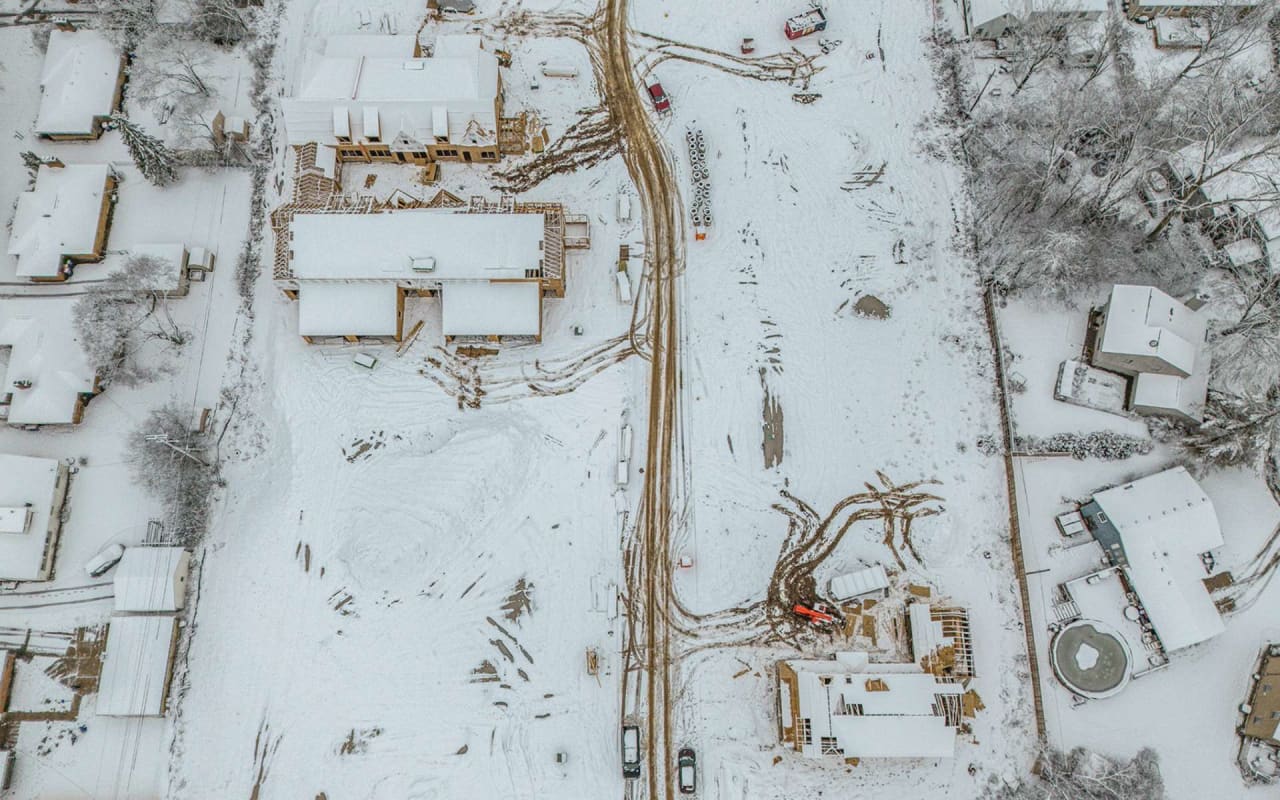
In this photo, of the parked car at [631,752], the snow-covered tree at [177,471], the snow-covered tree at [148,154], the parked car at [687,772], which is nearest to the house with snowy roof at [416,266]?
the snow-covered tree at [148,154]

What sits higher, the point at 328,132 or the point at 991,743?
the point at 328,132

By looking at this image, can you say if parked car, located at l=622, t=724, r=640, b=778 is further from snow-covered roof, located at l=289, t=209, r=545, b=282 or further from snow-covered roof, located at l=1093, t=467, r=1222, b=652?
snow-covered roof, located at l=1093, t=467, r=1222, b=652

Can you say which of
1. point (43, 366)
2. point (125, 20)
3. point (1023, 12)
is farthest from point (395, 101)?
point (1023, 12)

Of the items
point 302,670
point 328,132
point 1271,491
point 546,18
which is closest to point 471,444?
point 302,670

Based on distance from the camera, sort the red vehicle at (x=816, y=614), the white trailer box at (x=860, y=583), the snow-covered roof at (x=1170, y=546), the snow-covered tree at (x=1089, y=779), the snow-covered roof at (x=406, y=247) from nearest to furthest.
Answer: the snow-covered tree at (x=1089, y=779), the snow-covered roof at (x=1170, y=546), the white trailer box at (x=860, y=583), the red vehicle at (x=816, y=614), the snow-covered roof at (x=406, y=247)

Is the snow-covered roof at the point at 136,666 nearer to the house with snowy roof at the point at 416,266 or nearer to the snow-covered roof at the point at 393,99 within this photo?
the house with snowy roof at the point at 416,266

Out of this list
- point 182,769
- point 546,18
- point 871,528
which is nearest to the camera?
point 182,769

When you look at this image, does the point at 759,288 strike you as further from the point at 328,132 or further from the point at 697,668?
the point at 328,132
